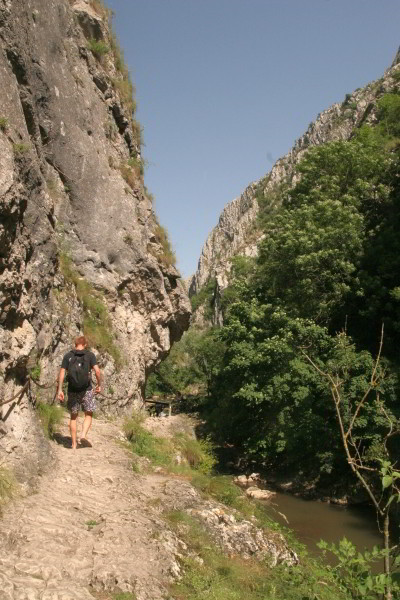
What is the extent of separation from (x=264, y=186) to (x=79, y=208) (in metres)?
90.9

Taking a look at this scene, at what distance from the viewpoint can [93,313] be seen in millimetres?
12828

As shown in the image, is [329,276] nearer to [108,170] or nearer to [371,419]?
[371,419]

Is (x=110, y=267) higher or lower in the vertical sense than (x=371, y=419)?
higher

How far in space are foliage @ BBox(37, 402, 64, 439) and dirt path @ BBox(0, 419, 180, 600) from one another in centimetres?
95

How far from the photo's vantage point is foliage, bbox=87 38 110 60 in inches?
666

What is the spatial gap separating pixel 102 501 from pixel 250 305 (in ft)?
51.6

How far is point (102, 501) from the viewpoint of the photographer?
18.7ft

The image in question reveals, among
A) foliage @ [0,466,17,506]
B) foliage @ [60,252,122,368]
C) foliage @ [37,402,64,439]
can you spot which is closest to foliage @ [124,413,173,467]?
foliage @ [37,402,64,439]

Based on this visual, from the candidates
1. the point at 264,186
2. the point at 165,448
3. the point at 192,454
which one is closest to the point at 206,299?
the point at 264,186

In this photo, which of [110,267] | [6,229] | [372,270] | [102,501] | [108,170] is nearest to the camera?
[102,501]

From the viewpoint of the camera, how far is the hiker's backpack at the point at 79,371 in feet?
24.4

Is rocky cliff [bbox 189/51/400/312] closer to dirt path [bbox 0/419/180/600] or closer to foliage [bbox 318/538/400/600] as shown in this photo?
dirt path [bbox 0/419/180/600]

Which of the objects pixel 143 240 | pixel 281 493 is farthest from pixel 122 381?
pixel 281 493

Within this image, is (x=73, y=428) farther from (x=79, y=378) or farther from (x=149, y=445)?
(x=149, y=445)
